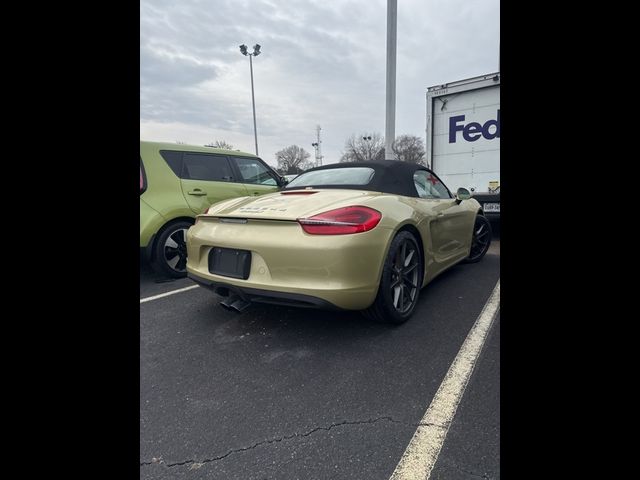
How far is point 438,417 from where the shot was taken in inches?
68.4

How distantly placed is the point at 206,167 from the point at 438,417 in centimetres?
421

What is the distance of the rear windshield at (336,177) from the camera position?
315 centimetres

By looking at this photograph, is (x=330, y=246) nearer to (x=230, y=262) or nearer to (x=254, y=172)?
(x=230, y=262)

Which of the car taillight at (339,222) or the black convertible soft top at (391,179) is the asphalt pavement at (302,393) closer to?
the car taillight at (339,222)

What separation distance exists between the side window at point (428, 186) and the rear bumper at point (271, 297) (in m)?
1.64

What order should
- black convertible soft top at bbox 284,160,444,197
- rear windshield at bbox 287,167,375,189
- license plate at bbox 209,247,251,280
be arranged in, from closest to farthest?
1. license plate at bbox 209,247,251,280
2. black convertible soft top at bbox 284,160,444,197
3. rear windshield at bbox 287,167,375,189

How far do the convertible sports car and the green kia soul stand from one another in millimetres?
1525

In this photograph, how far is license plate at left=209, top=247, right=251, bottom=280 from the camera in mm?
2436

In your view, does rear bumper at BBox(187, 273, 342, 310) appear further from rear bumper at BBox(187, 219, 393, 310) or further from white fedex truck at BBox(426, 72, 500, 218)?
white fedex truck at BBox(426, 72, 500, 218)

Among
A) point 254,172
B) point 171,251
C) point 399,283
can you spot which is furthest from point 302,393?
point 254,172

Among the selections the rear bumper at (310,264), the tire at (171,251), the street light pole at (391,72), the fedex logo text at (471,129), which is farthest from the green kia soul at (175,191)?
the street light pole at (391,72)

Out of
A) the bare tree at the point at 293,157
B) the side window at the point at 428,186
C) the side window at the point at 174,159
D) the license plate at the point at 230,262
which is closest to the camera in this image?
the license plate at the point at 230,262

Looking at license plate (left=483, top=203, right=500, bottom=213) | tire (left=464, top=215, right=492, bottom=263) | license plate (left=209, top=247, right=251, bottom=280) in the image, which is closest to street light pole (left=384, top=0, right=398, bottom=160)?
license plate (left=483, top=203, right=500, bottom=213)
